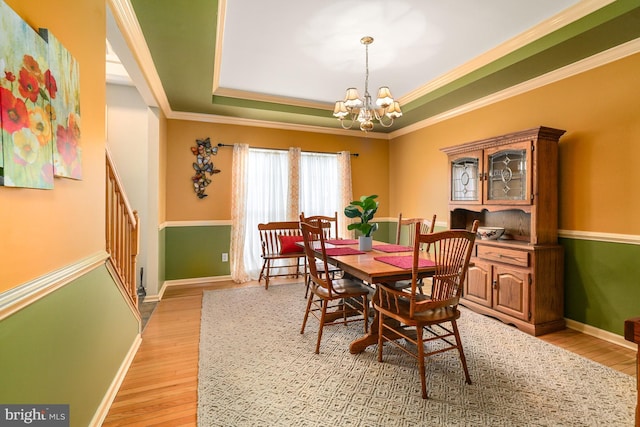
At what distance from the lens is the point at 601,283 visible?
2.64 m

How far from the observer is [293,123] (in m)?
4.80

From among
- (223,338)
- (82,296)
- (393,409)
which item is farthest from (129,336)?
(393,409)

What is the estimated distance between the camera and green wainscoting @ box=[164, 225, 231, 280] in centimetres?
430

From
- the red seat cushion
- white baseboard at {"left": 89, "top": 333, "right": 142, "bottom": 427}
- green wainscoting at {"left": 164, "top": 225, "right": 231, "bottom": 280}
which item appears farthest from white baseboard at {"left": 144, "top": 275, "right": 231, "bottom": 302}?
white baseboard at {"left": 89, "top": 333, "right": 142, "bottom": 427}

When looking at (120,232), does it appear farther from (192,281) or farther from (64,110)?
(192,281)

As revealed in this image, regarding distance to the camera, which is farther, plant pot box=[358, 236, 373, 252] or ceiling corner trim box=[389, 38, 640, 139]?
plant pot box=[358, 236, 373, 252]

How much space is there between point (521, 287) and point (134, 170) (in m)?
4.65

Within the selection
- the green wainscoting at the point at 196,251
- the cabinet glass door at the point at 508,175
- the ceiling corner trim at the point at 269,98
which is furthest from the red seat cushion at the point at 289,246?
the cabinet glass door at the point at 508,175

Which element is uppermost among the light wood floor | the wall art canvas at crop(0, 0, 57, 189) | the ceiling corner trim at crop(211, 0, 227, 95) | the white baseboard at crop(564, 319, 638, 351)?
the ceiling corner trim at crop(211, 0, 227, 95)

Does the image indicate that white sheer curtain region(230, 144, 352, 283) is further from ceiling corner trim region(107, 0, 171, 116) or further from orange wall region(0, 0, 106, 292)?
orange wall region(0, 0, 106, 292)

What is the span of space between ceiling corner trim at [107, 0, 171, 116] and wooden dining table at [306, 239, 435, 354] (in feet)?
7.29

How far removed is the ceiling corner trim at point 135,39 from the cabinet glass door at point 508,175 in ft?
11.2

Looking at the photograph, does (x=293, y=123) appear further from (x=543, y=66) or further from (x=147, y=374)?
(x=147, y=374)

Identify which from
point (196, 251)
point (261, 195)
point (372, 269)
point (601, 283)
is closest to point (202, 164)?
point (261, 195)
